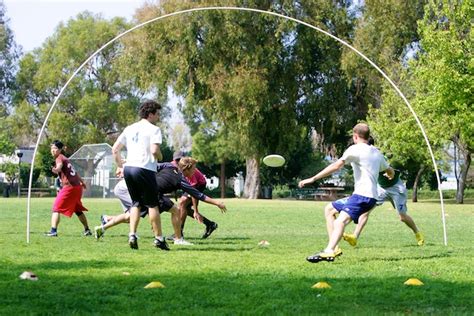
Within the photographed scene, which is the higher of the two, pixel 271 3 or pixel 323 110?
pixel 271 3

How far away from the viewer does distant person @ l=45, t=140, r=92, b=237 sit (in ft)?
48.1

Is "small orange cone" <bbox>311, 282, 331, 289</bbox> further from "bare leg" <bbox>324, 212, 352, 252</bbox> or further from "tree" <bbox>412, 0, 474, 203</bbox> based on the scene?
"tree" <bbox>412, 0, 474, 203</bbox>

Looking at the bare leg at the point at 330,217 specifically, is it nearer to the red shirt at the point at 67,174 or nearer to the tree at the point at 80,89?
the red shirt at the point at 67,174

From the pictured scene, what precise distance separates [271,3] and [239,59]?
4.17m

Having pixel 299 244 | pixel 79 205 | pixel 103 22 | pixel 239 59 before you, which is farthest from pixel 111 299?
pixel 103 22

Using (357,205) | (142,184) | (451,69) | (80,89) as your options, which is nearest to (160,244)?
(142,184)

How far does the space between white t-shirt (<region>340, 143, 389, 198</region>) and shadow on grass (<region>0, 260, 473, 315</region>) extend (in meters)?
1.79

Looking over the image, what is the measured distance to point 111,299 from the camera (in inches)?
269

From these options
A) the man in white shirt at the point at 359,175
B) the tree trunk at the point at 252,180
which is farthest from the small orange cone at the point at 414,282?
the tree trunk at the point at 252,180

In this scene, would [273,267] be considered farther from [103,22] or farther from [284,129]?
[103,22]

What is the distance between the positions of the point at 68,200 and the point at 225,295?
27.5 feet

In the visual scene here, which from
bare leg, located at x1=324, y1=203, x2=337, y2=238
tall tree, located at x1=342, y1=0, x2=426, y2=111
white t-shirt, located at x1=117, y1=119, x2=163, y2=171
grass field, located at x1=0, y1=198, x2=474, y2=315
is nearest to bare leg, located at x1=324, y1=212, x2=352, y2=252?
grass field, located at x1=0, y1=198, x2=474, y2=315

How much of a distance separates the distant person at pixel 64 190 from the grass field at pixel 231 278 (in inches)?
39.8

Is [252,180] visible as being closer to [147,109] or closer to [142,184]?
[147,109]
